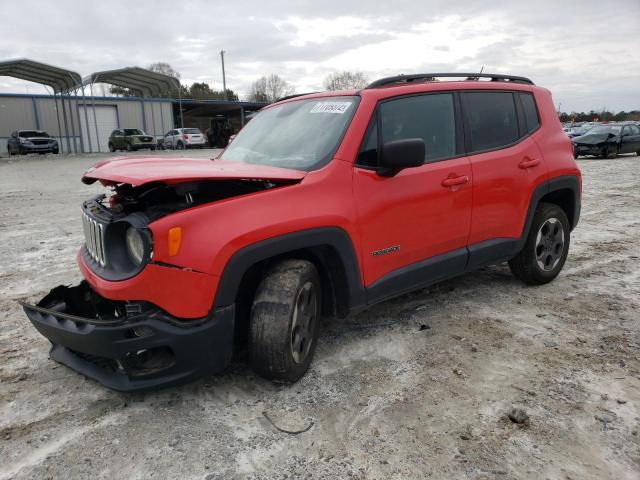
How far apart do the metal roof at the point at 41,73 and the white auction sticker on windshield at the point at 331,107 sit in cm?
2453

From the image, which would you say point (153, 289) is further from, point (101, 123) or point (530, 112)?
point (101, 123)

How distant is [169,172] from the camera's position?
2492 mm

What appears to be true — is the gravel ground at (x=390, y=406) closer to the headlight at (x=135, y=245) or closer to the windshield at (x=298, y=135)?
the headlight at (x=135, y=245)

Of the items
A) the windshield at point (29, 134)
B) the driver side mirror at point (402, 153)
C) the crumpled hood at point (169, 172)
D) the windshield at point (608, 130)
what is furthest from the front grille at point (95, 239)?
the windshield at point (29, 134)

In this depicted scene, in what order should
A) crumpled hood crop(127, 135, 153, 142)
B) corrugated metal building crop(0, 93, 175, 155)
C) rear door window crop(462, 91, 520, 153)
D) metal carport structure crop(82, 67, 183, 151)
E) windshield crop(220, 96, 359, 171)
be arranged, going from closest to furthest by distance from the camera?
windshield crop(220, 96, 359, 171) → rear door window crop(462, 91, 520, 153) → metal carport structure crop(82, 67, 183, 151) → crumpled hood crop(127, 135, 153, 142) → corrugated metal building crop(0, 93, 175, 155)

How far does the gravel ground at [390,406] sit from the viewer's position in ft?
7.41

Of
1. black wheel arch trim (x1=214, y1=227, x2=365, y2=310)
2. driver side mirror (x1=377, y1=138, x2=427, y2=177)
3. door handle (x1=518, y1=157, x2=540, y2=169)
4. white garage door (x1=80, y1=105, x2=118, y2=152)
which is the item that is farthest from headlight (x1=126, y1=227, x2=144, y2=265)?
white garage door (x1=80, y1=105, x2=118, y2=152)

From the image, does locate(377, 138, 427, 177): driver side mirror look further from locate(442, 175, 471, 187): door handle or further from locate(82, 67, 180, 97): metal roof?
locate(82, 67, 180, 97): metal roof

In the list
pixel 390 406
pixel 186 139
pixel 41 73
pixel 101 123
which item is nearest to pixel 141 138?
pixel 186 139

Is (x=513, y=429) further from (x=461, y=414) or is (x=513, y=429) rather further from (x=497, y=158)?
(x=497, y=158)

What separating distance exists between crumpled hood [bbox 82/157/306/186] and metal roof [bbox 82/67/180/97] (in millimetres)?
25420

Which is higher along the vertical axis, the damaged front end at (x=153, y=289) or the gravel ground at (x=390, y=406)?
the damaged front end at (x=153, y=289)

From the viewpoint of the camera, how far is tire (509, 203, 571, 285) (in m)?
4.36

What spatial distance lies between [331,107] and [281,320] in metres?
1.58
